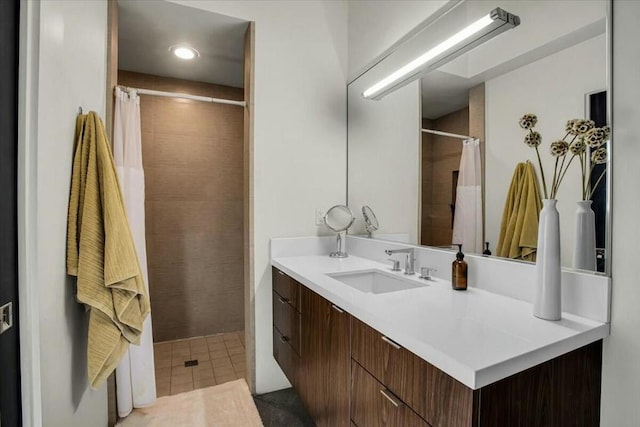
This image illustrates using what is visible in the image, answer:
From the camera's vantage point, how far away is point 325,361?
132 cm

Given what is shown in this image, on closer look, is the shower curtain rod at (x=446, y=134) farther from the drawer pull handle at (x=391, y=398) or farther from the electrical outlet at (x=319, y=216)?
the drawer pull handle at (x=391, y=398)

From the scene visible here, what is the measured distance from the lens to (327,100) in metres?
2.23

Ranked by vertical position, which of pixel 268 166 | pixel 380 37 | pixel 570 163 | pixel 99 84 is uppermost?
pixel 380 37

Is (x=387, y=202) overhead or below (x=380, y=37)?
below

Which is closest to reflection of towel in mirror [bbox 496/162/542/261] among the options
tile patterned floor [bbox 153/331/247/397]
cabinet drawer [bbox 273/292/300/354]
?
cabinet drawer [bbox 273/292/300/354]

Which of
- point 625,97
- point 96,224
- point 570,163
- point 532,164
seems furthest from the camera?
point 96,224

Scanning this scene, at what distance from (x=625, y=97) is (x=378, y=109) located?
4.28 ft

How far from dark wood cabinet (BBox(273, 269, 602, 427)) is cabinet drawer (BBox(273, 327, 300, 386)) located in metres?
0.26

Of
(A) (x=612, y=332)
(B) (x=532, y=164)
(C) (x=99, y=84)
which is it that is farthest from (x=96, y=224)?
(A) (x=612, y=332)

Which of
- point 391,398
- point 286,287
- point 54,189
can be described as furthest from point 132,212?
point 391,398

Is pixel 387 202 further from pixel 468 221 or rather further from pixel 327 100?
pixel 327 100

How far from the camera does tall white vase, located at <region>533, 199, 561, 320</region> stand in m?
0.94

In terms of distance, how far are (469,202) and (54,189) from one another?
5.34 ft

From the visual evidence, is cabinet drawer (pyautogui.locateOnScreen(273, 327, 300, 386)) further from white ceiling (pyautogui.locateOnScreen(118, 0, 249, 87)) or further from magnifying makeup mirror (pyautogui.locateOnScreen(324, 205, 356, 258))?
white ceiling (pyautogui.locateOnScreen(118, 0, 249, 87))
